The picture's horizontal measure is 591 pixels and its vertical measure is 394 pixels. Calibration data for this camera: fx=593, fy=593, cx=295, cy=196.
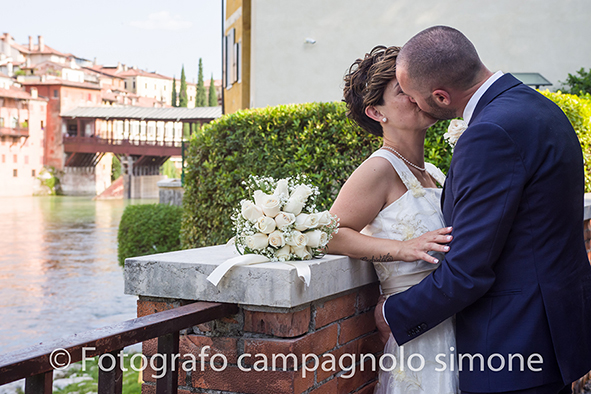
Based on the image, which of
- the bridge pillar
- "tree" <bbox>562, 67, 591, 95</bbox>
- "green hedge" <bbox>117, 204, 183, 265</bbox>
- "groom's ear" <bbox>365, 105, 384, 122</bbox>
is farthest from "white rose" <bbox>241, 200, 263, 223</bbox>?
the bridge pillar

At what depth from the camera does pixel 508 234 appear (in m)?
1.50

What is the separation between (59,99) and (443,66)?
6416cm

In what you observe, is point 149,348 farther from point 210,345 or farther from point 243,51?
point 243,51

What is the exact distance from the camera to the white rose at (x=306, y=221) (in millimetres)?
1689

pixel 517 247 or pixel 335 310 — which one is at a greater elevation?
pixel 517 247

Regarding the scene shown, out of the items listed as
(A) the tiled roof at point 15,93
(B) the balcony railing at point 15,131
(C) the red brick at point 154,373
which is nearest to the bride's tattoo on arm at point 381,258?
(C) the red brick at point 154,373

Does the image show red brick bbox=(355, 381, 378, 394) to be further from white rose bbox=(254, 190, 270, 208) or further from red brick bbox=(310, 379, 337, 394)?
white rose bbox=(254, 190, 270, 208)

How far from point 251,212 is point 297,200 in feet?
0.45

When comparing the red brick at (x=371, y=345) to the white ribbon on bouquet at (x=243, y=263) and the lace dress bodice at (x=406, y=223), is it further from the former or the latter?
the white ribbon on bouquet at (x=243, y=263)

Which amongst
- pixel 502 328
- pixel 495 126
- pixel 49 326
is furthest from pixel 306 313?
pixel 49 326

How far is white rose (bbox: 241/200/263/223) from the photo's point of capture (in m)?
1.68

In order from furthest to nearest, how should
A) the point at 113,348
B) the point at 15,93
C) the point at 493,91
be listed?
the point at 15,93 < the point at 493,91 < the point at 113,348

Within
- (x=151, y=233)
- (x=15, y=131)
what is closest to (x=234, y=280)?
(x=151, y=233)

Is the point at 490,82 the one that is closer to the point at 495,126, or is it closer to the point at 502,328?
the point at 495,126
